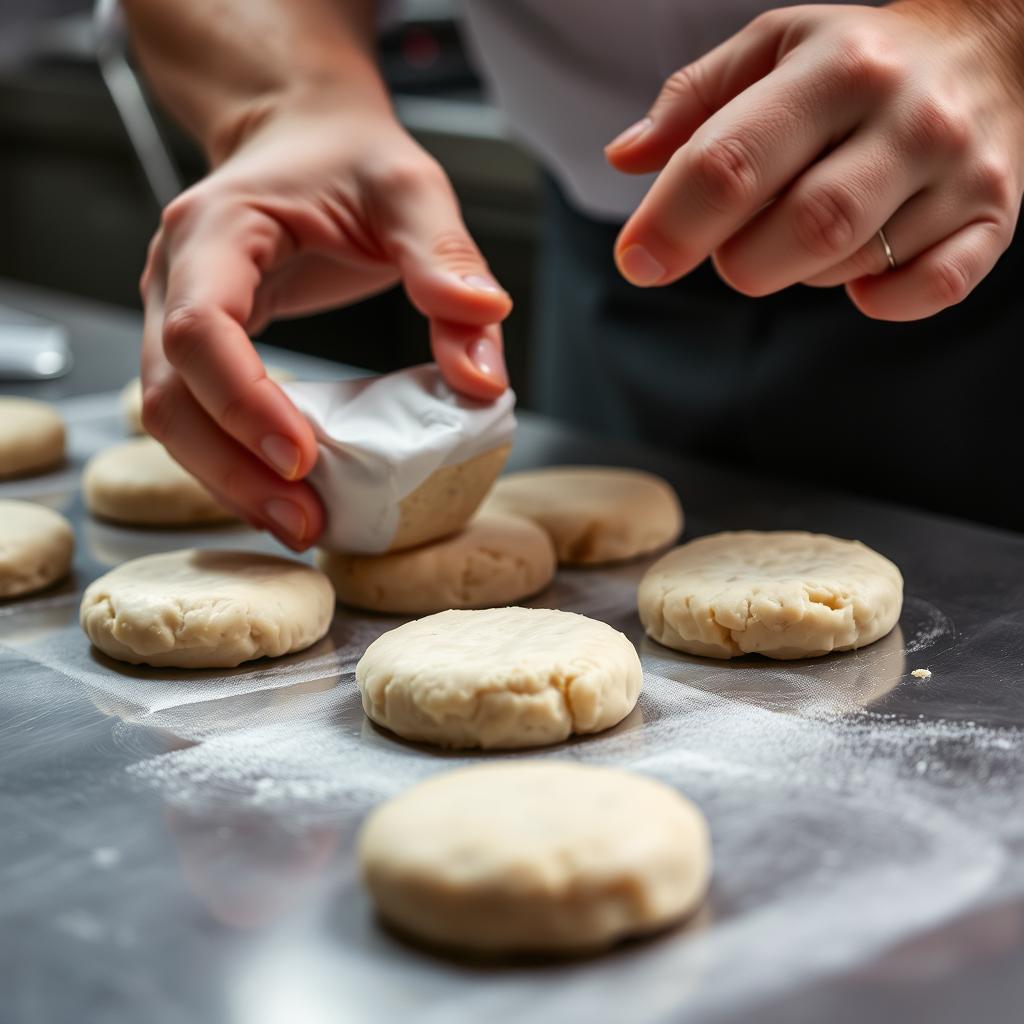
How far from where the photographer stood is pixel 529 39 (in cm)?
230

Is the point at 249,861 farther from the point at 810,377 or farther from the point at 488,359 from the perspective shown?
the point at 810,377

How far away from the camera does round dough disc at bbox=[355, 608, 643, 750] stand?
1.31 m

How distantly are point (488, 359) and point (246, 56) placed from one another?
2.38ft

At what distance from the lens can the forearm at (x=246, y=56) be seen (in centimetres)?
207

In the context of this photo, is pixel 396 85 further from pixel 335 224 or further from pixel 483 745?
pixel 483 745

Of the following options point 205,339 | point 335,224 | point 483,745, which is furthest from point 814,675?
point 335,224

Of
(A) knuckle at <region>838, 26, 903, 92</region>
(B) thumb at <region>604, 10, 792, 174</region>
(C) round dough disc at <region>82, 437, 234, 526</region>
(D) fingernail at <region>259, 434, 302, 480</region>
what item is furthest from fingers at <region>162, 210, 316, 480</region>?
(A) knuckle at <region>838, 26, 903, 92</region>

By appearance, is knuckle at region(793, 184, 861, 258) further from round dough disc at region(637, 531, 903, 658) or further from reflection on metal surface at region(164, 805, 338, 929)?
reflection on metal surface at region(164, 805, 338, 929)

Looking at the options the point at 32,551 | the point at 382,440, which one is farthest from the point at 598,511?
the point at 32,551

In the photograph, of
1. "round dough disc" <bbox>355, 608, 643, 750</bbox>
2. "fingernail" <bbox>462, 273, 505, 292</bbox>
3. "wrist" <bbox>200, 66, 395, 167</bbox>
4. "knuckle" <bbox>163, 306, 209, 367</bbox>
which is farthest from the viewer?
"wrist" <bbox>200, 66, 395, 167</bbox>

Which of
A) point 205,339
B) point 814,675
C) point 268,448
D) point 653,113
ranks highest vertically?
point 653,113

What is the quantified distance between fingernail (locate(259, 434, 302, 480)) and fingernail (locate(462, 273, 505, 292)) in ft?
1.01

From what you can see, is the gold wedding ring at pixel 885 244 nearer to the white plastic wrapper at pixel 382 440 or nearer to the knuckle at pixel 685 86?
the knuckle at pixel 685 86

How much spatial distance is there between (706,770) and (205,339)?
76cm
